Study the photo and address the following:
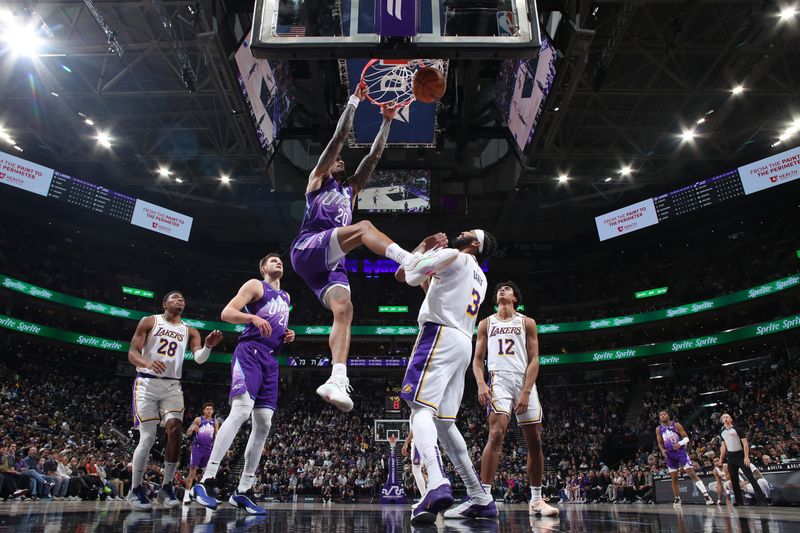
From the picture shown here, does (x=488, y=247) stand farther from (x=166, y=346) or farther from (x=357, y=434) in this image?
(x=357, y=434)

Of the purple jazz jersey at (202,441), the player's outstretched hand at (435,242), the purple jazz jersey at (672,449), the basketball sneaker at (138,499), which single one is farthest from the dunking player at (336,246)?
the purple jazz jersey at (672,449)

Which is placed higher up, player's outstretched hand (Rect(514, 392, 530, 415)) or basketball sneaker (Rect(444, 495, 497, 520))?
player's outstretched hand (Rect(514, 392, 530, 415))

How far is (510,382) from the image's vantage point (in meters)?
5.61

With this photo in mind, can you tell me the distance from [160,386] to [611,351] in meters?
25.9

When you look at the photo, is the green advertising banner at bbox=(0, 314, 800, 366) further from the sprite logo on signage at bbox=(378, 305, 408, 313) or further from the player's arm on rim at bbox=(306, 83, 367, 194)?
the player's arm on rim at bbox=(306, 83, 367, 194)

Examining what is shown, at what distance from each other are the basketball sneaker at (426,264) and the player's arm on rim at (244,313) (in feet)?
4.99

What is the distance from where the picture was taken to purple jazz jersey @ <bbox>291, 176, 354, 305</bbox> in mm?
4129

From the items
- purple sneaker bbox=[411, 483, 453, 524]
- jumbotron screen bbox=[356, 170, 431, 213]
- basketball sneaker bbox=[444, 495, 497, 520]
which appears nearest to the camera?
purple sneaker bbox=[411, 483, 453, 524]

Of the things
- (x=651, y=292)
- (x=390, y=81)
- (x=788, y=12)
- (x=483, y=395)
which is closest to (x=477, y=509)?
(x=483, y=395)

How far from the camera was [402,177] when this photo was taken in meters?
20.9

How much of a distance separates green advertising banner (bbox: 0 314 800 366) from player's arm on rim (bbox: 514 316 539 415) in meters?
21.4

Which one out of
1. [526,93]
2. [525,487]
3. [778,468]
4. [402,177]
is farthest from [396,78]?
[525,487]

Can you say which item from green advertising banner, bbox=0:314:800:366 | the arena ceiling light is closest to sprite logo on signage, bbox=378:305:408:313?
green advertising banner, bbox=0:314:800:366

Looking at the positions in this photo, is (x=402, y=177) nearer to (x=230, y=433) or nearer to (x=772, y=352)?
(x=230, y=433)
